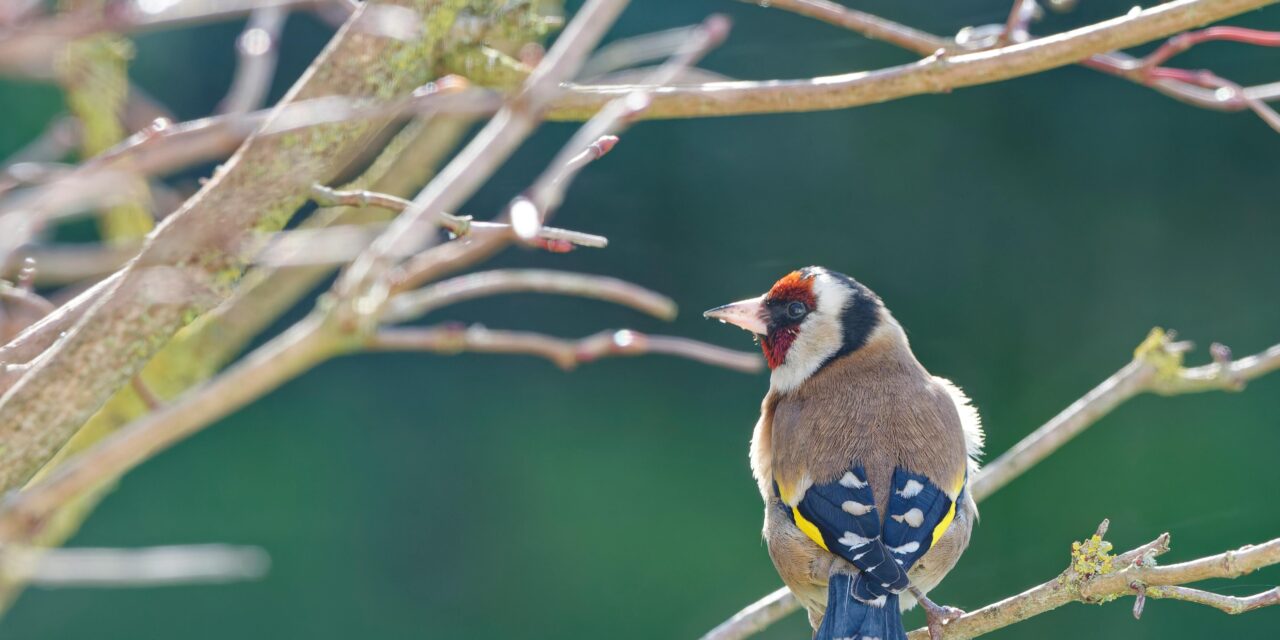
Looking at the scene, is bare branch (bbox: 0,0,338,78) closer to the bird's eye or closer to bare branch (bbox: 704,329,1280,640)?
bare branch (bbox: 704,329,1280,640)

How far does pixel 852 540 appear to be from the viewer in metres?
2.32

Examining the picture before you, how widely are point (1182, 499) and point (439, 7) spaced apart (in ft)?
12.1

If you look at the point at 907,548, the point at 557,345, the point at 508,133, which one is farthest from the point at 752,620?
the point at 508,133

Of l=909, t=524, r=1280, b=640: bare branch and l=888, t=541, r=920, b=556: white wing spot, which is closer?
l=909, t=524, r=1280, b=640: bare branch

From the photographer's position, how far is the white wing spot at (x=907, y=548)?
2.30m

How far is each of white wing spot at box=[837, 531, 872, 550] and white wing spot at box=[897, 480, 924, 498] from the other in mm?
136

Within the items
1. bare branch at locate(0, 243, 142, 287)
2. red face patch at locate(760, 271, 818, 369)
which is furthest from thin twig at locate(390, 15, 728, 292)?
red face patch at locate(760, 271, 818, 369)

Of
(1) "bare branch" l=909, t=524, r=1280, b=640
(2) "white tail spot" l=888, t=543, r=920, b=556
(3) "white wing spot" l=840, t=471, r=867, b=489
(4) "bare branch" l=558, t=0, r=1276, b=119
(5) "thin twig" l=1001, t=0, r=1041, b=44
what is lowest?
(1) "bare branch" l=909, t=524, r=1280, b=640

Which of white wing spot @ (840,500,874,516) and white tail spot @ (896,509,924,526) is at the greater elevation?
white wing spot @ (840,500,874,516)

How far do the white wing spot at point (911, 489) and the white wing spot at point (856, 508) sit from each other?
7 cm

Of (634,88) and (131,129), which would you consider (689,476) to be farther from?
(634,88)

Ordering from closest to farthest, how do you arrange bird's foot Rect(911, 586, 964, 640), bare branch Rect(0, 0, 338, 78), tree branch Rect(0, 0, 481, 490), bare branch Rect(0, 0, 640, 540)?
bare branch Rect(0, 0, 338, 78)
bare branch Rect(0, 0, 640, 540)
tree branch Rect(0, 0, 481, 490)
bird's foot Rect(911, 586, 964, 640)

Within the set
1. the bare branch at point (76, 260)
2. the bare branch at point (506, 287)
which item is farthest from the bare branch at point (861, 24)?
the bare branch at point (76, 260)

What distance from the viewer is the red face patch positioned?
2.89 meters
